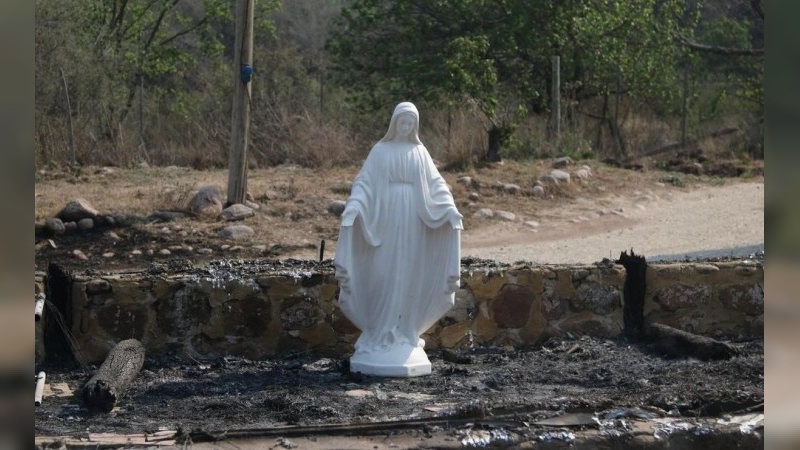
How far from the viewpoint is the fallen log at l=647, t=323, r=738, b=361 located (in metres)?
8.66

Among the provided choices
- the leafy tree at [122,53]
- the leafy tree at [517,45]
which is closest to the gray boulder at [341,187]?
the leafy tree at [122,53]

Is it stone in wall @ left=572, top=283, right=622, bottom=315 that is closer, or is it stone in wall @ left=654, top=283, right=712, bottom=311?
stone in wall @ left=572, top=283, right=622, bottom=315

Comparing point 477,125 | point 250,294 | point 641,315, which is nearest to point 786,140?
point 250,294

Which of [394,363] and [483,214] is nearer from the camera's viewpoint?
[394,363]

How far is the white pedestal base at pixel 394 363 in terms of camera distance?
8047mm

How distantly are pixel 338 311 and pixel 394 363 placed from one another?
1.18 m

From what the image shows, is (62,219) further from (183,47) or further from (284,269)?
(183,47)

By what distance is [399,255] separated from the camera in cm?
826

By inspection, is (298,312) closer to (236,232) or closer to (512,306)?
(512,306)

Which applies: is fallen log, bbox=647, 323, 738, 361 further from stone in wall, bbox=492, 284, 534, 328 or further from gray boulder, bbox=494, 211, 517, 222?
gray boulder, bbox=494, 211, 517, 222

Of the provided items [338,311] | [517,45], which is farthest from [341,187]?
[338,311]

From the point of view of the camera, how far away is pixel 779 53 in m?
2.33

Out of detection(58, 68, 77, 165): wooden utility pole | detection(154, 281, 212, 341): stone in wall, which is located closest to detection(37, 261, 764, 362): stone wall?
detection(154, 281, 212, 341): stone in wall

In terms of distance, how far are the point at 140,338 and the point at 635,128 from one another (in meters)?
16.8
